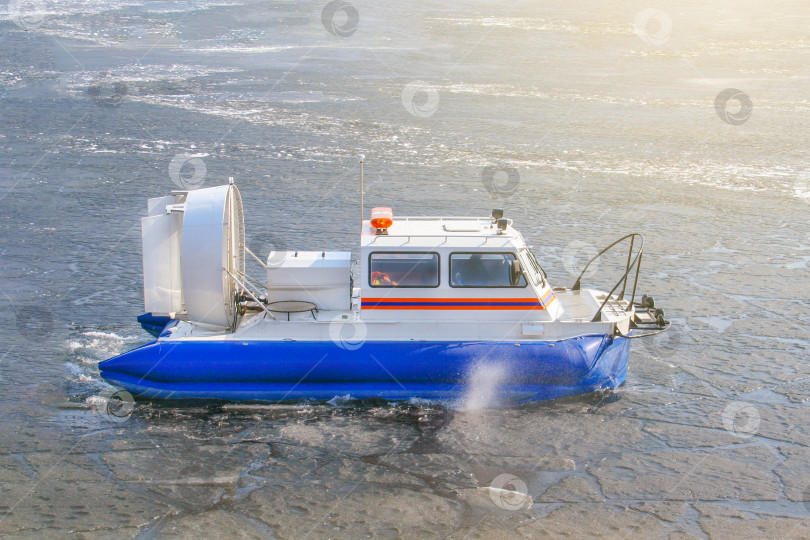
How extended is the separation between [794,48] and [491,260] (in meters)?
39.3

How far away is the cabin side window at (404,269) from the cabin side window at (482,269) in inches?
10.9

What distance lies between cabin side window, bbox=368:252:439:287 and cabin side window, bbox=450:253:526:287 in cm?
28

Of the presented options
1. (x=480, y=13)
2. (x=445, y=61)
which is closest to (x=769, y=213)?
(x=445, y=61)

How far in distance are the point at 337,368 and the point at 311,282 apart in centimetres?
119

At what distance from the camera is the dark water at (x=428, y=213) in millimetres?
8516

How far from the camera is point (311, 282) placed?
34.3 ft

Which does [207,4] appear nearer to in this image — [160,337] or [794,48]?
[794,48]

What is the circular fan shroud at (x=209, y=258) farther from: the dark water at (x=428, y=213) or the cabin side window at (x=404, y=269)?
the cabin side window at (x=404, y=269)

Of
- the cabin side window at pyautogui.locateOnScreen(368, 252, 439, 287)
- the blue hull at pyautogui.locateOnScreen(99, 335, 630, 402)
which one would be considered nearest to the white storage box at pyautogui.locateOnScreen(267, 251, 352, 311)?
the cabin side window at pyautogui.locateOnScreen(368, 252, 439, 287)

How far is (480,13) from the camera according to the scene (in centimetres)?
5441

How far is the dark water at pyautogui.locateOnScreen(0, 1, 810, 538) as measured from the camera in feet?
27.9

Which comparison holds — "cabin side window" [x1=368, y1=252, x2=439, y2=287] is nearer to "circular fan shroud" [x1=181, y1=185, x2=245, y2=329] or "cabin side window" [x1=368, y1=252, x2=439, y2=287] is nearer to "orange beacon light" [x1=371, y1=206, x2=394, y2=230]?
"orange beacon light" [x1=371, y1=206, x2=394, y2=230]

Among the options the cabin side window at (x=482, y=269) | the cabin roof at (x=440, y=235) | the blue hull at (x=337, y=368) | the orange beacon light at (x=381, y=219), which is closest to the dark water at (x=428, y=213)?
the blue hull at (x=337, y=368)

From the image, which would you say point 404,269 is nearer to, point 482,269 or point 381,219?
point 381,219
